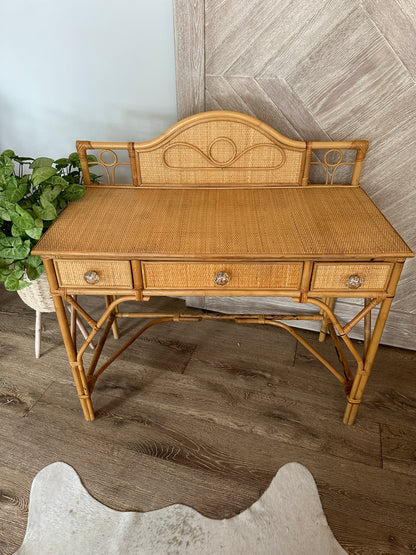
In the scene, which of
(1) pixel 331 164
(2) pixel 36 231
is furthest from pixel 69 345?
(1) pixel 331 164

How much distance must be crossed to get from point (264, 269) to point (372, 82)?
0.86 metres

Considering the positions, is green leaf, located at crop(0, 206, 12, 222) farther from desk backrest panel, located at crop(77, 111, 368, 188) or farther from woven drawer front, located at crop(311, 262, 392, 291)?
woven drawer front, located at crop(311, 262, 392, 291)

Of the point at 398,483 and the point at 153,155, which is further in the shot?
the point at 153,155

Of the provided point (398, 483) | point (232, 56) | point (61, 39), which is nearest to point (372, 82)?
point (232, 56)

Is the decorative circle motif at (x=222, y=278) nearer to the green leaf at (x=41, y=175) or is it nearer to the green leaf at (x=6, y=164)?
the green leaf at (x=41, y=175)

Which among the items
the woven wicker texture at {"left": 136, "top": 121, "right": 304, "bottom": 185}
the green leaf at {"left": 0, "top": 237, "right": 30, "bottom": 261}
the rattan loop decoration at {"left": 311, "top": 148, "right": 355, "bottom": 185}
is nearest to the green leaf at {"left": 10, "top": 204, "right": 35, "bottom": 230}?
the green leaf at {"left": 0, "top": 237, "right": 30, "bottom": 261}

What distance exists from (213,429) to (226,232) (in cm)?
84

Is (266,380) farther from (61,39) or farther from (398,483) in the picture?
(61,39)

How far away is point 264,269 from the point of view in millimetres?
1292

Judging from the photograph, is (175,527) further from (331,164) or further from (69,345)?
(331,164)

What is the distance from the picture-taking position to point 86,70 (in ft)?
5.99

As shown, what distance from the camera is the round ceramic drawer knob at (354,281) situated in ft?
4.21

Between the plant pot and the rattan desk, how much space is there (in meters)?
0.39

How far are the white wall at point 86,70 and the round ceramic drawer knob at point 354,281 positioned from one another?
1100mm
